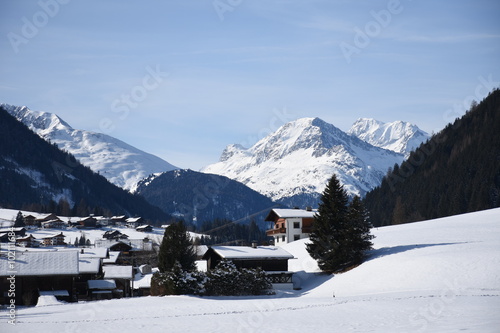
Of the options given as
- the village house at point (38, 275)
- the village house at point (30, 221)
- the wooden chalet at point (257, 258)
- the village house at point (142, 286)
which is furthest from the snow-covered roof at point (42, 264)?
the village house at point (30, 221)

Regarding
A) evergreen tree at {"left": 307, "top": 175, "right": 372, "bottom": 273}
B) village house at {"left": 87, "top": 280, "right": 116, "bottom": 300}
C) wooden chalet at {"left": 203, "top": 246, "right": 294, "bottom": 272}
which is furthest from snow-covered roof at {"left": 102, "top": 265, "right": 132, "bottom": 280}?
evergreen tree at {"left": 307, "top": 175, "right": 372, "bottom": 273}

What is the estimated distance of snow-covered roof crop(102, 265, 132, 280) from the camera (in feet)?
249

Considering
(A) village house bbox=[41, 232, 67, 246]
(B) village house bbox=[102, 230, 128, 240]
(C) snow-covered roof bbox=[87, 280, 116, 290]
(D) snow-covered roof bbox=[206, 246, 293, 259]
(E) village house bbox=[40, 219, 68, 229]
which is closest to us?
(D) snow-covered roof bbox=[206, 246, 293, 259]

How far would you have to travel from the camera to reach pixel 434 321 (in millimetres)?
29312

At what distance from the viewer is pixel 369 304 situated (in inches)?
1537

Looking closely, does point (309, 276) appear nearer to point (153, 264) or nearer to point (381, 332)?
point (381, 332)

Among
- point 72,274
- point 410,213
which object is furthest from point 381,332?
point 410,213

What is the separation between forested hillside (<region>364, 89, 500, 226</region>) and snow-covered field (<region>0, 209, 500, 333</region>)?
60427mm

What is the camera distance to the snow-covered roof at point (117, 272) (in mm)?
75812

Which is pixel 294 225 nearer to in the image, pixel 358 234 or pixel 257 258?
pixel 257 258

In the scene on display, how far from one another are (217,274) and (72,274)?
54.2 feet

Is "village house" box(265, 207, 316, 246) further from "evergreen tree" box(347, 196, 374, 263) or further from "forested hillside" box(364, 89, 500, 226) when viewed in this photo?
"forested hillside" box(364, 89, 500, 226)

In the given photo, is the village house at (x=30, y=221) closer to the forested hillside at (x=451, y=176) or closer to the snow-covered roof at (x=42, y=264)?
the forested hillside at (x=451, y=176)

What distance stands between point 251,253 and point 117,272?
2242 cm
